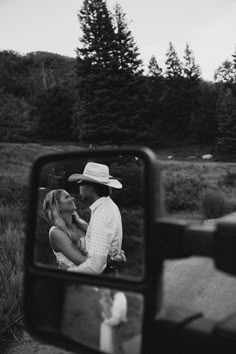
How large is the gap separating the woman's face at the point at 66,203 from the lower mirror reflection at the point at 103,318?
2.43 m

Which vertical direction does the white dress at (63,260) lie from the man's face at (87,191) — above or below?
below

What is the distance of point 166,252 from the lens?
0.75 metres

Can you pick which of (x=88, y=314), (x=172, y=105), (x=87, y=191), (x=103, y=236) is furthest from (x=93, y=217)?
(x=172, y=105)

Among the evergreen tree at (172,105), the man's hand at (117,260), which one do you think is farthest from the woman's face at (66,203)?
the evergreen tree at (172,105)

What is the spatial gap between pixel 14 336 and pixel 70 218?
1.46m

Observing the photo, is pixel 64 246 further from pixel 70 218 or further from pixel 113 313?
pixel 113 313

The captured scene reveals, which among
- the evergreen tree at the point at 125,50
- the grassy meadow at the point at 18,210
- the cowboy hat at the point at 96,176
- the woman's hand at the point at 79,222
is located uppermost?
the evergreen tree at the point at 125,50

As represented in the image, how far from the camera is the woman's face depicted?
11.2 feet

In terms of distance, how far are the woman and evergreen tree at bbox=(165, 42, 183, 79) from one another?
85557 millimetres

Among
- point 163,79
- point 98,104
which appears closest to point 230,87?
point 163,79

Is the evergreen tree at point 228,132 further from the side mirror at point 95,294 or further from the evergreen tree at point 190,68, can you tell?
the side mirror at point 95,294

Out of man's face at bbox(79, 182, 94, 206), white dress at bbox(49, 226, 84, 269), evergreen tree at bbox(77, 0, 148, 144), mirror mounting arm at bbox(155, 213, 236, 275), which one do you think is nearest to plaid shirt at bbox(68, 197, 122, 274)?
man's face at bbox(79, 182, 94, 206)

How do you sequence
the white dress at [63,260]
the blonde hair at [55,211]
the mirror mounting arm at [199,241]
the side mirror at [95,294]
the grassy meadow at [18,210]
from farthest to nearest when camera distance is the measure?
the grassy meadow at [18,210] → the blonde hair at [55,211] → the white dress at [63,260] → the side mirror at [95,294] → the mirror mounting arm at [199,241]

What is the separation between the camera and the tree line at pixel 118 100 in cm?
4331
